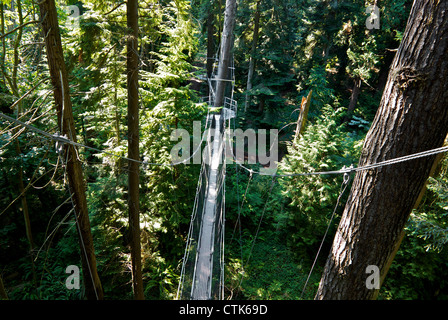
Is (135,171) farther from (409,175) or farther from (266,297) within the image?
(266,297)

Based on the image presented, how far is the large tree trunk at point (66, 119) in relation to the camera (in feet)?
6.04

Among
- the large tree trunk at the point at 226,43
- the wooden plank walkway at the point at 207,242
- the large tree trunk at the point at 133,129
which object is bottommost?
the wooden plank walkway at the point at 207,242

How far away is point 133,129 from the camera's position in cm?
263

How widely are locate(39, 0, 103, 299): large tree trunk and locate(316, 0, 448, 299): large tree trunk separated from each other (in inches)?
80.0

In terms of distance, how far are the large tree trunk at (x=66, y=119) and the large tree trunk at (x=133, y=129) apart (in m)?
0.43

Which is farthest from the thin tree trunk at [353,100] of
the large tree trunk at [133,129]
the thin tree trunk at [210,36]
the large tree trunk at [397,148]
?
Answer: the large tree trunk at [397,148]

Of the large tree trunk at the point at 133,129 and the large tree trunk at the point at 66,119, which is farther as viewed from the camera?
the large tree trunk at the point at 133,129

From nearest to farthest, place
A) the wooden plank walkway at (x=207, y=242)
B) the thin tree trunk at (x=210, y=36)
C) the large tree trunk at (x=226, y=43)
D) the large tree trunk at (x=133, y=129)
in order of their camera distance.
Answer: the large tree trunk at (x=133, y=129), the wooden plank walkway at (x=207, y=242), the large tree trunk at (x=226, y=43), the thin tree trunk at (x=210, y=36)

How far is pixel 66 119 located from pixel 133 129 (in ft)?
2.13

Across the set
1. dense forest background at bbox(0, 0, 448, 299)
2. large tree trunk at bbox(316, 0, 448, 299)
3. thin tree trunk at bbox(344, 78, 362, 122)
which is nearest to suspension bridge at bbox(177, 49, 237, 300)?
dense forest background at bbox(0, 0, 448, 299)

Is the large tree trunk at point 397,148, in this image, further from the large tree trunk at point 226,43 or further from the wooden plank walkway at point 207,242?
the large tree trunk at point 226,43

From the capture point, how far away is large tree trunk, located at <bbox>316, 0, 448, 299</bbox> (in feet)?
3.33

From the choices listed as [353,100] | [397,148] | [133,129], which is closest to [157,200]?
[133,129]
